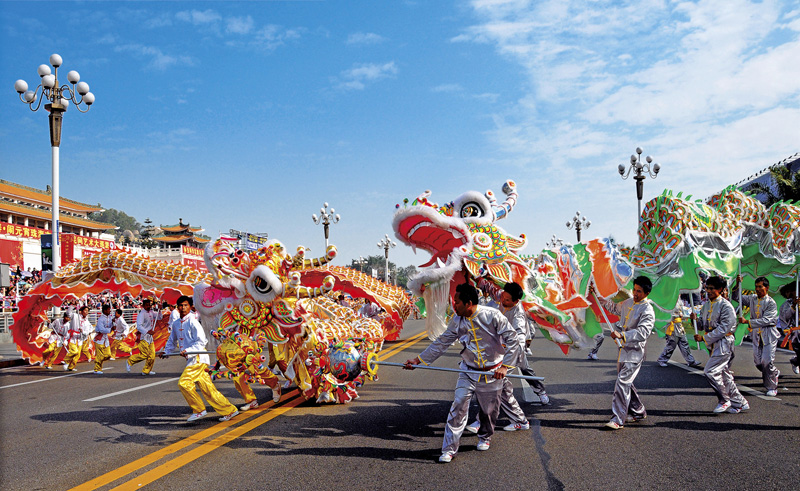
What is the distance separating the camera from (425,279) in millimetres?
6629

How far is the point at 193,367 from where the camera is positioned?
5930 mm

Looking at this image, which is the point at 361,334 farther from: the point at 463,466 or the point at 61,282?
the point at 61,282

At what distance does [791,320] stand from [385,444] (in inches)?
323

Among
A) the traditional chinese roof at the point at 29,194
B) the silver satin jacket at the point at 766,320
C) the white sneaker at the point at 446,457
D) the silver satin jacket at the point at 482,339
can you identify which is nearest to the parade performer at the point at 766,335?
A: the silver satin jacket at the point at 766,320

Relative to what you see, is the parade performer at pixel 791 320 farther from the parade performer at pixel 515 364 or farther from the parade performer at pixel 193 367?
the parade performer at pixel 193 367

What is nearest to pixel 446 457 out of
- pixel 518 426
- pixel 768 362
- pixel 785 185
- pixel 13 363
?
pixel 518 426

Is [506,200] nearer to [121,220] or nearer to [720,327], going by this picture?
[720,327]

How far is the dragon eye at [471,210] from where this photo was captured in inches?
280

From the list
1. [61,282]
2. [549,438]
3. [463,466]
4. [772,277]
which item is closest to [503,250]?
[549,438]

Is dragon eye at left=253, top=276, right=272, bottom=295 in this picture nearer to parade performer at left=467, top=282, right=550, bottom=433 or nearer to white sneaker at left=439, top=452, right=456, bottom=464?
parade performer at left=467, top=282, right=550, bottom=433

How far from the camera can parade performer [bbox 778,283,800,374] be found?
8.64m

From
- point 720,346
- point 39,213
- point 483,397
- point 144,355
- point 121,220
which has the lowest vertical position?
point 144,355

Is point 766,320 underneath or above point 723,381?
above

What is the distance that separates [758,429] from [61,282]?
516 inches
